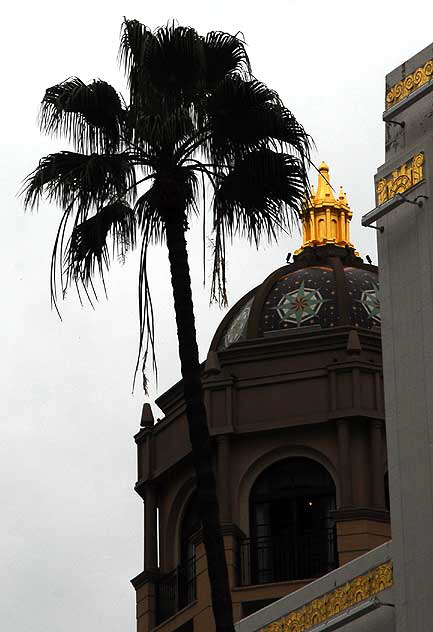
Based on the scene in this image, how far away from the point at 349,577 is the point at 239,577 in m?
13.4

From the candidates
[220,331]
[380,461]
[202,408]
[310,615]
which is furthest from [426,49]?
[220,331]

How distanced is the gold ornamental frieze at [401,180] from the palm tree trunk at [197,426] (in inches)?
111

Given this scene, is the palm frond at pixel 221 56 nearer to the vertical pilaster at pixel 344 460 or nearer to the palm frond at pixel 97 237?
the palm frond at pixel 97 237

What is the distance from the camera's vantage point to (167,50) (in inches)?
1021

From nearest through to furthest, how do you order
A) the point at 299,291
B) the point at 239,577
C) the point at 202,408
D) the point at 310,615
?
the point at 202,408, the point at 310,615, the point at 239,577, the point at 299,291

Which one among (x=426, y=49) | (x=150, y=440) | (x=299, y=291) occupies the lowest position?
(x=426, y=49)

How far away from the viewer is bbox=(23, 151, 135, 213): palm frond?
25.6m

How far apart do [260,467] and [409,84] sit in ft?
52.8

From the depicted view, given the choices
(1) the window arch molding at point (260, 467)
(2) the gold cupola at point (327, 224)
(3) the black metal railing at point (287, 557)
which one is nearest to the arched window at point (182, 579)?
(1) the window arch molding at point (260, 467)

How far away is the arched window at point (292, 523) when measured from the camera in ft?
130

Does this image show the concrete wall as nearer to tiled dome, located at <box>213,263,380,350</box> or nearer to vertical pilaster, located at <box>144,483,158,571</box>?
tiled dome, located at <box>213,263,380,350</box>

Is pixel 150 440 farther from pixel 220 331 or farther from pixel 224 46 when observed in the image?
pixel 224 46

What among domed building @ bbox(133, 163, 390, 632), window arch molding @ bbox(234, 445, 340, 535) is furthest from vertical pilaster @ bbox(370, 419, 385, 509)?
window arch molding @ bbox(234, 445, 340, 535)

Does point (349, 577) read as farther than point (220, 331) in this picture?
No
